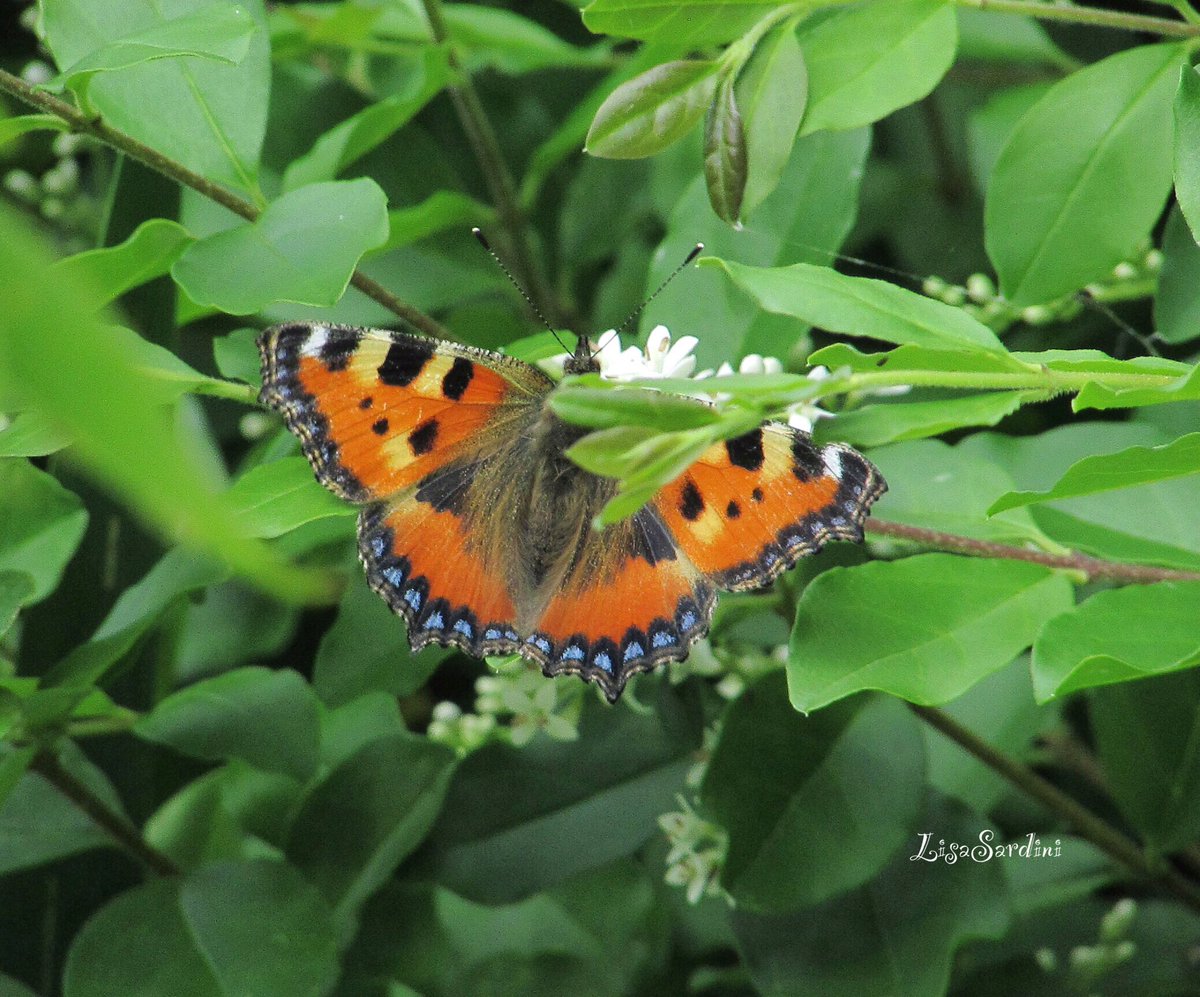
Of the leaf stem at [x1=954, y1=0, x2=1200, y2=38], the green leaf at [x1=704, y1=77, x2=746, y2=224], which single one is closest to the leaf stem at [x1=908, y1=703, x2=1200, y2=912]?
the green leaf at [x1=704, y1=77, x2=746, y2=224]

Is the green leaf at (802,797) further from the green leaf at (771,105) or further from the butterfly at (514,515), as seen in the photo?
the green leaf at (771,105)

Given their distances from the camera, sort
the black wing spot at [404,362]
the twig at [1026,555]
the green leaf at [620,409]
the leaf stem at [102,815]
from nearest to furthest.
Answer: the green leaf at [620,409], the twig at [1026,555], the black wing spot at [404,362], the leaf stem at [102,815]

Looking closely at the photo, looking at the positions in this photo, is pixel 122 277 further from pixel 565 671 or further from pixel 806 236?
pixel 806 236

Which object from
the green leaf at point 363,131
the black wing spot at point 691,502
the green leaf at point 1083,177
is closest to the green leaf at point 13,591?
the green leaf at point 363,131

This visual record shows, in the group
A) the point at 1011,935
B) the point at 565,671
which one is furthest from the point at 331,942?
the point at 1011,935

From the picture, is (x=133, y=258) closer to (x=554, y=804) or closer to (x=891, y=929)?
(x=554, y=804)

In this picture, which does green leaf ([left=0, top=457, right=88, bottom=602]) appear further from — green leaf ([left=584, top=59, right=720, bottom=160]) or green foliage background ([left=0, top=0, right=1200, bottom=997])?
green leaf ([left=584, top=59, right=720, bottom=160])
